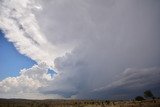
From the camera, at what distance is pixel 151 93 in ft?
641
